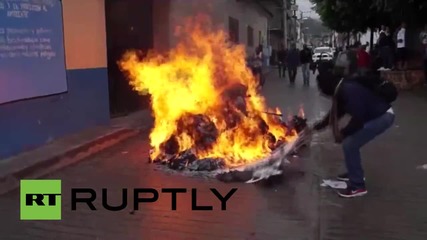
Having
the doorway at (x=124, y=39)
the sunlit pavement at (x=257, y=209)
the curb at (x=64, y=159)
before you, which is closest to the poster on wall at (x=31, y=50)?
the curb at (x=64, y=159)

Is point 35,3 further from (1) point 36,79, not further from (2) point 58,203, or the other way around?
(2) point 58,203

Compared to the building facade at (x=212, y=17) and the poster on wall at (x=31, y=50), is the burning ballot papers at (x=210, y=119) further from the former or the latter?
the building facade at (x=212, y=17)

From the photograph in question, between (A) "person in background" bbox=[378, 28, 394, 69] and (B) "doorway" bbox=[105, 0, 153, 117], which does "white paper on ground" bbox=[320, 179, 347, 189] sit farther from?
(A) "person in background" bbox=[378, 28, 394, 69]

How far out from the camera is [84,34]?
10.9 meters

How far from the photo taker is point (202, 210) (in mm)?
6199

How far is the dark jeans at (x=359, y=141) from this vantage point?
6.63 m

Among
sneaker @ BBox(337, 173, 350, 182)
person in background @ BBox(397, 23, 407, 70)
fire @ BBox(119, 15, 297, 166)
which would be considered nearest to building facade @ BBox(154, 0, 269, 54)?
fire @ BBox(119, 15, 297, 166)

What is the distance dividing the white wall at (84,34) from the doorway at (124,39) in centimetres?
163

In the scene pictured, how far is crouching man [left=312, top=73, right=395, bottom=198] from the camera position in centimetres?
650

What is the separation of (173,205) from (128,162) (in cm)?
257

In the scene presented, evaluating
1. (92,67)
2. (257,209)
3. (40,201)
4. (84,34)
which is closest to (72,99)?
(92,67)

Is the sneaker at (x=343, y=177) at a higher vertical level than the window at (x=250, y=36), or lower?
lower

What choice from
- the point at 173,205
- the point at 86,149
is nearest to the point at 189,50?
the point at 86,149

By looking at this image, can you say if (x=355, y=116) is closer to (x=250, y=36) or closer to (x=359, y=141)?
(x=359, y=141)
